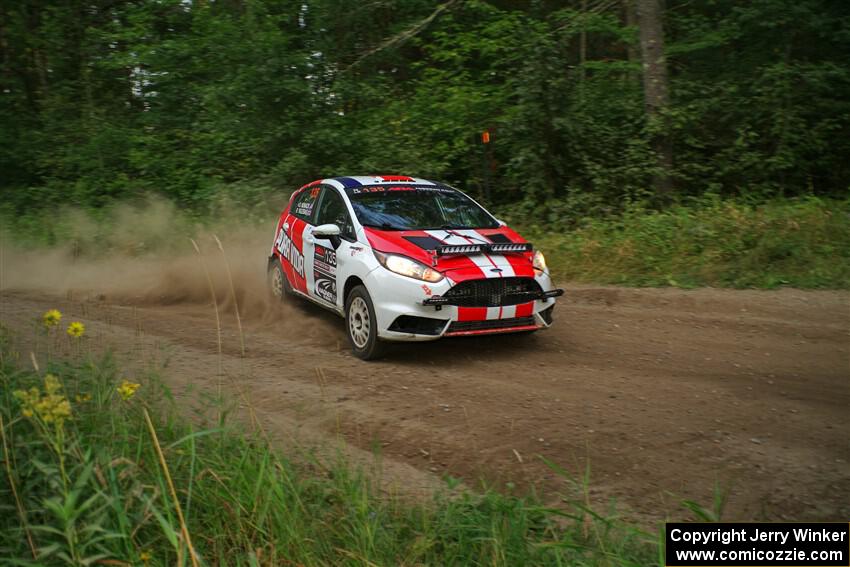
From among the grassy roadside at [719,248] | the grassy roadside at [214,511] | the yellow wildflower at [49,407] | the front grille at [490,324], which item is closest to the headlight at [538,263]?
the front grille at [490,324]

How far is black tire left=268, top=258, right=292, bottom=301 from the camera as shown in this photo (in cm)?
962

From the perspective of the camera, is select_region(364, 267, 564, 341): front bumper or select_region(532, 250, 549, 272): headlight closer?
select_region(364, 267, 564, 341): front bumper

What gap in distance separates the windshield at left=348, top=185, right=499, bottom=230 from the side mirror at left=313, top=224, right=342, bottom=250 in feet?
1.09

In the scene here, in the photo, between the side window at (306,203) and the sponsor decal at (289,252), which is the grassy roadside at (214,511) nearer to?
the sponsor decal at (289,252)

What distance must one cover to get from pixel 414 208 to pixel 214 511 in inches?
203

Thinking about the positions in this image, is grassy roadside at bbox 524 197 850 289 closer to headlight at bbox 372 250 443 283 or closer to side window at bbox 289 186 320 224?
side window at bbox 289 186 320 224

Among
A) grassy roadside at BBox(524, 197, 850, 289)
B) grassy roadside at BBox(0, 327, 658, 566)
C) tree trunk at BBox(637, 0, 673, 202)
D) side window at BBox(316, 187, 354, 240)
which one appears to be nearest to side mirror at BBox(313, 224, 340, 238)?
side window at BBox(316, 187, 354, 240)

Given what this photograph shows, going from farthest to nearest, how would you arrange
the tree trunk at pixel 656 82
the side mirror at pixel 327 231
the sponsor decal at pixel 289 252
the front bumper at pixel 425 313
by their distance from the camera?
1. the tree trunk at pixel 656 82
2. the sponsor decal at pixel 289 252
3. the side mirror at pixel 327 231
4. the front bumper at pixel 425 313

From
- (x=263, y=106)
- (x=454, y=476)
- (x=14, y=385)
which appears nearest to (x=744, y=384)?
(x=454, y=476)

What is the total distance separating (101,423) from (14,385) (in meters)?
0.78

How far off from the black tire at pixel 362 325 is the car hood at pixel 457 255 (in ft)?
1.81

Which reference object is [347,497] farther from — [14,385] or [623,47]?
[623,47]

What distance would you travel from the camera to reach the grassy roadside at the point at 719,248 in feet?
33.7

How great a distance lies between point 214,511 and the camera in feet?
11.6
